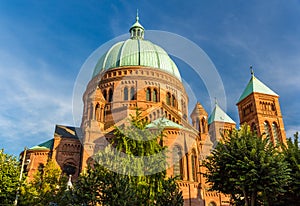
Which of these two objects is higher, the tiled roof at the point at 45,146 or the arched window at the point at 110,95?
the arched window at the point at 110,95

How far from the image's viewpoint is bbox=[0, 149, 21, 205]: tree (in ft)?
61.1

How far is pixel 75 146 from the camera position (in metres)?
31.8

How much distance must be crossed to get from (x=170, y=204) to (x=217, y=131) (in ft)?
119

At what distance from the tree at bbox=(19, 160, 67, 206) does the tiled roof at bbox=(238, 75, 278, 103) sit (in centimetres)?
3397

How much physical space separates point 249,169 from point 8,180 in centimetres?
1567

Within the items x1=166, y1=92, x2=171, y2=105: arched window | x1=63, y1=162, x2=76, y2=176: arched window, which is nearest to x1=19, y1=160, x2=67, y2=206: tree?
x1=63, y1=162, x2=76, y2=176: arched window

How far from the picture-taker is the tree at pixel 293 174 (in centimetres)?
1822

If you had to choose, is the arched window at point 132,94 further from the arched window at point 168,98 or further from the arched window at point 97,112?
the arched window at point 97,112

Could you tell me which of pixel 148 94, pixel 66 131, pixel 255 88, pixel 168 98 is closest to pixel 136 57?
pixel 148 94

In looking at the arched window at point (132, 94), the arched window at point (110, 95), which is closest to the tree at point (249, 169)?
the arched window at point (132, 94)

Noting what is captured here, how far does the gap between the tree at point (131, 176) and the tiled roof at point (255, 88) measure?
33.8m

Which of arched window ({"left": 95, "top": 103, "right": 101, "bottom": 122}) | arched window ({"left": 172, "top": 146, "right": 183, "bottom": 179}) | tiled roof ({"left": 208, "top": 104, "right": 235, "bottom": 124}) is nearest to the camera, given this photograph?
arched window ({"left": 172, "top": 146, "right": 183, "bottom": 179})

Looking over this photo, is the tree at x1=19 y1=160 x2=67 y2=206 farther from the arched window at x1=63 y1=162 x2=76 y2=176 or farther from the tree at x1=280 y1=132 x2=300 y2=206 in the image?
the tree at x1=280 y1=132 x2=300 y2=206

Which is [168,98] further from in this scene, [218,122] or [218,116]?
[218,116]
